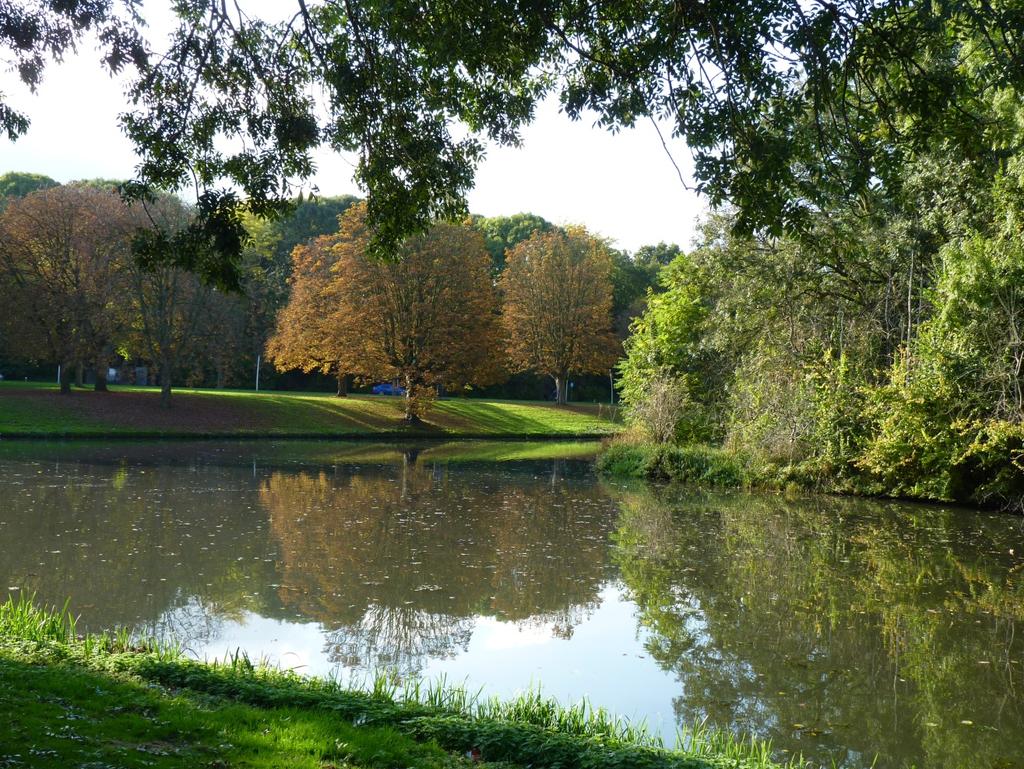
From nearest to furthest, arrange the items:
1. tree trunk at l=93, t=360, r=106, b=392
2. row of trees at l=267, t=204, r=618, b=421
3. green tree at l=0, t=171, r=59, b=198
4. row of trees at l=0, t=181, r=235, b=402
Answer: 1. row of trees at l=0, t=181, r=235, b=402
2. tree trunk at l=93, t=360, r=106, b=392
3. row of trees at l=267, t=204, r=618, b=421
4. green tree at l=0, t=171, r=59, b=198

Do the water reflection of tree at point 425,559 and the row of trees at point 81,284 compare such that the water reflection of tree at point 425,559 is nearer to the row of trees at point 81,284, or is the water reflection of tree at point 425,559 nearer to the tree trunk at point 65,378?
the row of trees at point 81,284

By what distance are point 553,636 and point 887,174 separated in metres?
5.73

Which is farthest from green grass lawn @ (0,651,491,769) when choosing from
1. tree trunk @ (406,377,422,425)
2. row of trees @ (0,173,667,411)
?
tree trunk @ (406,377,422,425)

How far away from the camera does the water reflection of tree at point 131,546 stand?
33.9ft

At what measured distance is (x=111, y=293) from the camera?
124 feet

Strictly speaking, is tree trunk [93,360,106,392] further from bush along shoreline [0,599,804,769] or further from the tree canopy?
bush along shoreline [0,599,804,769]

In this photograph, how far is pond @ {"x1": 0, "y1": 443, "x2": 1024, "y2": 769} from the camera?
769cm

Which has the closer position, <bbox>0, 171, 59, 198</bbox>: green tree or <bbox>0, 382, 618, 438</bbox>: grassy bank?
<bbox>0, 382, 618, 438</bbox>: grassy bank

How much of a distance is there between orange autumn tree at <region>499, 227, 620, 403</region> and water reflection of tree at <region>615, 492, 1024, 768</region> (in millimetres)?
38146

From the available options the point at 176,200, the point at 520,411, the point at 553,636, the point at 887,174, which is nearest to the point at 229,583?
the point at 553,636

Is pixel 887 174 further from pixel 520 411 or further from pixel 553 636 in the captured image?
pixel 520 411

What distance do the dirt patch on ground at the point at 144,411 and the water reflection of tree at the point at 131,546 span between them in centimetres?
1467

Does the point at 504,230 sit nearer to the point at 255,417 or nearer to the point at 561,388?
the point at 561,388

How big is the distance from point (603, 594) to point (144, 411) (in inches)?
1207
